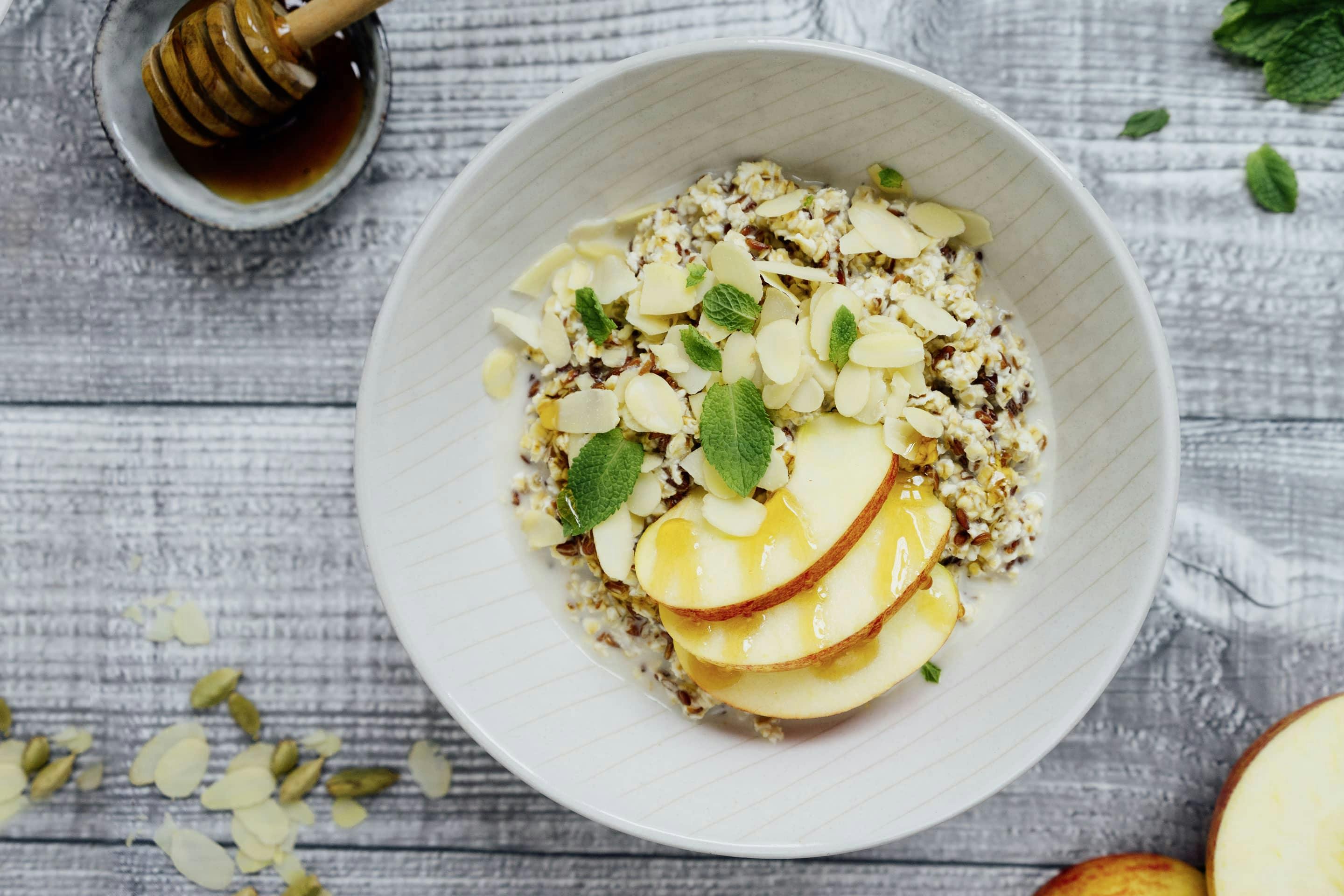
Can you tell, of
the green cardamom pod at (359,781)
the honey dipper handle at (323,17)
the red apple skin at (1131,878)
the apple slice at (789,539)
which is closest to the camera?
the apple slice at (789,539)

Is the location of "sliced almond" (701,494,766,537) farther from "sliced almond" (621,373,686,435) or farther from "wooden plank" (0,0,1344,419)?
"wooden plank" (0,0,1344,419)

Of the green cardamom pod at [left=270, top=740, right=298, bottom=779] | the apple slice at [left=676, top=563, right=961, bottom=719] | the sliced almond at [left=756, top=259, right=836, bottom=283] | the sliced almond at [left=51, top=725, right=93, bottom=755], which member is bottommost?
the green cardamom pod at [left=270, top=740, right=298, bottom=779]

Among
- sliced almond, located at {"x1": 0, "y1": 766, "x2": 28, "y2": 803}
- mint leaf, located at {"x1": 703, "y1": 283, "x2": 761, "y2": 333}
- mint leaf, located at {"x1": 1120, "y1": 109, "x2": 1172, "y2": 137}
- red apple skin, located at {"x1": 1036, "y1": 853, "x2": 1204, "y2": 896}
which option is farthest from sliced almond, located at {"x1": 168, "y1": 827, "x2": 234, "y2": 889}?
mint leaf, located at {"x1": 1120, "y1": 109, "x2": 1172, "y2": 137}

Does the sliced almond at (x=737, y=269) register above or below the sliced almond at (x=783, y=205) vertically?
below

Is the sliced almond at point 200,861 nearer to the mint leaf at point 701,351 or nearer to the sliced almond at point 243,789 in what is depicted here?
the sliced almond at point 243,789

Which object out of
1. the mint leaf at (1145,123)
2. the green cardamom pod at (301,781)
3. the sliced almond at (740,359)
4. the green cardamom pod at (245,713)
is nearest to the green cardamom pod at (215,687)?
the green cardamom pod at (245,713)

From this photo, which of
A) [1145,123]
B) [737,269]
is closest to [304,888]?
[737,269]
